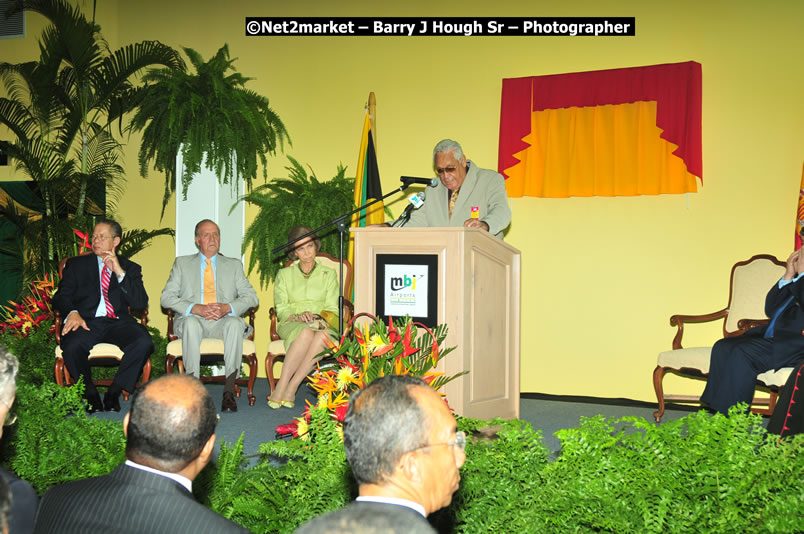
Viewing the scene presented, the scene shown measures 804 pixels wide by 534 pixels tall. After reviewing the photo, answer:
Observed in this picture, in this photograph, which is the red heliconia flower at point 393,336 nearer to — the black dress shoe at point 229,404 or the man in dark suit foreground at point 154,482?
the man in dark suit foreground at point 154,482

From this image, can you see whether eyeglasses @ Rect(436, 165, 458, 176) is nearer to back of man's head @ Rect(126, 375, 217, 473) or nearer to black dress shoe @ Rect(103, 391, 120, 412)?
A: black dress shoe @ Rect(103, 391, 120, 412)

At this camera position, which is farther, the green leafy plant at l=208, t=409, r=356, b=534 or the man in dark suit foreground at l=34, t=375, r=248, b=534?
the green leafy plant at l=208, t=409, r=356, b=534

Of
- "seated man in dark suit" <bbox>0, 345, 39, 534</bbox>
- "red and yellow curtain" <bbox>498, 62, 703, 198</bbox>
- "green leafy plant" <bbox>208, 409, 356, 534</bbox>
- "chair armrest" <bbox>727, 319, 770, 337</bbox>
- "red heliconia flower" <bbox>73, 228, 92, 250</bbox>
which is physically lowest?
"green leafy plant" <bbox>208, 409, 356, 534</bbox>

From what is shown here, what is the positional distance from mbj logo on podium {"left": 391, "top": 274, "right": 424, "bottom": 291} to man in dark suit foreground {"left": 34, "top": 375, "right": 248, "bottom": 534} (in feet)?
7.62

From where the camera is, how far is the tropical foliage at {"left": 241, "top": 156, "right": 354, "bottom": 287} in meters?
7.04

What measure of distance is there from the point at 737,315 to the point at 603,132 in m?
1.86

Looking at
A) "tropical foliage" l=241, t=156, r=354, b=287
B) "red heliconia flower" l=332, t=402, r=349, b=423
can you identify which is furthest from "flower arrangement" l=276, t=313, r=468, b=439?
"tropical foliage" l=241, t=156, r=354, b=287

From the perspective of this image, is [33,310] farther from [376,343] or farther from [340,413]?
[340,413]

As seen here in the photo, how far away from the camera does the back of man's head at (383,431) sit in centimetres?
135

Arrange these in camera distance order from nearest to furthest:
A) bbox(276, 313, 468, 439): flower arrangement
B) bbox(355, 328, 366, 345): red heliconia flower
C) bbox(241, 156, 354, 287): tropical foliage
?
bbox(276, 313, 468, 439): flower arrangement < bbox(355, 328, 366, 345): red heliconia flower < bbox(241, 156, 354, 287): tropical foliage

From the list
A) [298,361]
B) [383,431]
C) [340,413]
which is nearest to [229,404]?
[298,361]

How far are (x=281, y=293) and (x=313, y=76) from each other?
8.15ft

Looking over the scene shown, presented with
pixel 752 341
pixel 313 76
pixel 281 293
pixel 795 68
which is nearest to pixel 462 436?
pixel 752 341

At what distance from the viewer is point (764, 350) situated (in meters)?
4.89
